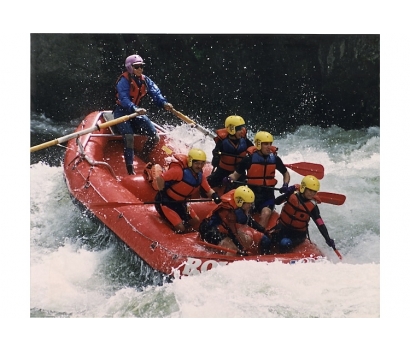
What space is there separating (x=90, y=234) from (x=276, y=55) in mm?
2061

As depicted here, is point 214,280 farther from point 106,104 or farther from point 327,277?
point 106,104

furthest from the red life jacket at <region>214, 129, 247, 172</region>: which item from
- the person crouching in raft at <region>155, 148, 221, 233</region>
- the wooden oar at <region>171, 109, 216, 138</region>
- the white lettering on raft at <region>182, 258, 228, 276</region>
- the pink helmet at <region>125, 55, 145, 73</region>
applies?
the white lettering on raft at <region>182, 258, 228, 276</region>

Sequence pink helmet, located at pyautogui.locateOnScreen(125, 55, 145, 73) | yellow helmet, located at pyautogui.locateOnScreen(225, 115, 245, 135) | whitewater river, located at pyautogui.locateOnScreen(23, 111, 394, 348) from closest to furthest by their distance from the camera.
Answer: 1. whitewater river, located at pyautogui.locateOnScreen(23, 111, 394, 348)
2. yellow helmet, located at pyautogui.locateOnScreen(225, 115, 245, 135)
3. pink helmet, located at pyautogui.locateOnScreen(125, 55, 145, 73)

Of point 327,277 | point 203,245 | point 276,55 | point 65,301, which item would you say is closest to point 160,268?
point 203,245

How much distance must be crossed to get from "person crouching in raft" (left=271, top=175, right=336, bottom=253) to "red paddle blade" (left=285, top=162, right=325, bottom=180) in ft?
1.65

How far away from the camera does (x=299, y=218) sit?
191 inches

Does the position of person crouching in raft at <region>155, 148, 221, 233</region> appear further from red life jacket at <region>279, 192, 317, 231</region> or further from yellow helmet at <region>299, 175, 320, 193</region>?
yellow helmet at <region>299, 175, 320, 193</region>

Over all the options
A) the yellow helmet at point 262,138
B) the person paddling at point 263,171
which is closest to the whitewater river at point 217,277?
the person paddling at point 263,171

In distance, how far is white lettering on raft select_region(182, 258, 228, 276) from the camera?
463cm

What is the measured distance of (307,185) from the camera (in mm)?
4836

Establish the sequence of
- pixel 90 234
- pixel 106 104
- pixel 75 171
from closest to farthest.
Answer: pixel 90 234 < pixel 75 171 < pixel 106 104

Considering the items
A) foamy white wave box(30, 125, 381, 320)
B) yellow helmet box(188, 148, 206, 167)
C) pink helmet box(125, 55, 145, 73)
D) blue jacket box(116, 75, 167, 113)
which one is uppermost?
pink helmet box(125, 55, 145, 73)

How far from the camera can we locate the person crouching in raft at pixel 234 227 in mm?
4789
